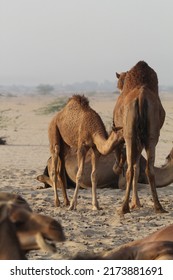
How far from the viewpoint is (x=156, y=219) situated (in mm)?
9828

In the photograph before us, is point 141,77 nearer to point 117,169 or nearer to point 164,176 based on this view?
point 117,169

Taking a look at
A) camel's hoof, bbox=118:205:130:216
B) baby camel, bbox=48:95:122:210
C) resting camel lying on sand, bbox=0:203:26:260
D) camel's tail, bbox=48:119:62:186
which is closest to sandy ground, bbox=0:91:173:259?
camel's hoof, bbox=118:205:130:216

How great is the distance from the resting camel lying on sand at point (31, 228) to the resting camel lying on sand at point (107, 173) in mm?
8233

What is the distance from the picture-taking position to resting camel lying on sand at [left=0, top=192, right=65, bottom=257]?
12.3ft

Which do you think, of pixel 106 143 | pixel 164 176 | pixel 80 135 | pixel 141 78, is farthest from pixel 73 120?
pixel 164 176

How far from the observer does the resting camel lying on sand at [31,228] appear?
374cm

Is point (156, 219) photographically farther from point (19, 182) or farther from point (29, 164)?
point (29, 164)

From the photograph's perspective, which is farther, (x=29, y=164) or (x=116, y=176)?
(x=29, y=164)

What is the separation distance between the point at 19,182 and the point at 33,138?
12614mm

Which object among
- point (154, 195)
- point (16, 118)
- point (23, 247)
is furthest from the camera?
point (16, 118)

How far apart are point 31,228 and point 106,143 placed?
22.2ft
